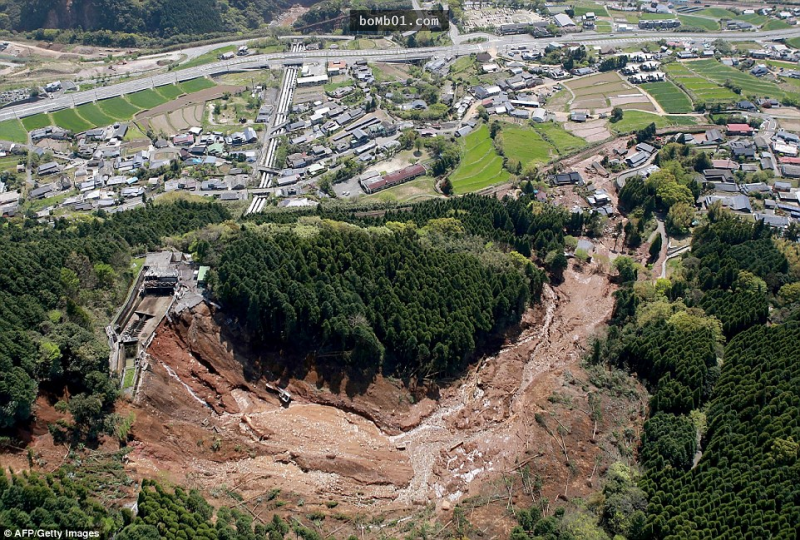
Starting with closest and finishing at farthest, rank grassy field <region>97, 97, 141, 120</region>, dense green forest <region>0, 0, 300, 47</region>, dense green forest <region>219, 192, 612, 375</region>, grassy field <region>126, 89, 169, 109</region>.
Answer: dense green forest <region>219, 192, 612, 375</region>, grassy field <region>97, 97, 141, 120</region>, grassy field <region>126, 89, 169, 109</region>, dense green forest <region>0, 0, 300, 47</region>

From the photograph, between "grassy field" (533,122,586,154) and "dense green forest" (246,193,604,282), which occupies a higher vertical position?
"grassy field" (533,122,586,154)

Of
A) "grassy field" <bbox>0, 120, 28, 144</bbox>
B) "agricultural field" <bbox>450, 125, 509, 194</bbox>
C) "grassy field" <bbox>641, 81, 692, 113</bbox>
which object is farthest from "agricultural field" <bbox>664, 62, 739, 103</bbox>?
"grassy field" <bbox>0, 120, 28, 144</bbox>

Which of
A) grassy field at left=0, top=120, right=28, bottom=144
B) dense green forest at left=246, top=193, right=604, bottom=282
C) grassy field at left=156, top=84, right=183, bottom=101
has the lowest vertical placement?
dense green forest at left=246, top=193, right=604, bottom=282

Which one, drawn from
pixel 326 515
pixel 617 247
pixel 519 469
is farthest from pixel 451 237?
pixel 326 515

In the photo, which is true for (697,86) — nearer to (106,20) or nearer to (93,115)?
(93,115)

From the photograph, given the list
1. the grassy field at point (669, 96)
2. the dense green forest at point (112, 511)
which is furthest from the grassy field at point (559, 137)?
the dense green forest at point (112, 511)

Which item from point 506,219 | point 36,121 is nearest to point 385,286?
point 506,219

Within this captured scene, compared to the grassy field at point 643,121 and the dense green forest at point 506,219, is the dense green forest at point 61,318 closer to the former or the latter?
the dense green forest at point 506,219

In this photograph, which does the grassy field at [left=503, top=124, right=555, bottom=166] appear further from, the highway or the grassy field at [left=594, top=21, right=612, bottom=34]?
the grassy field at [left=594, top=21, right=612, bottom=34]
